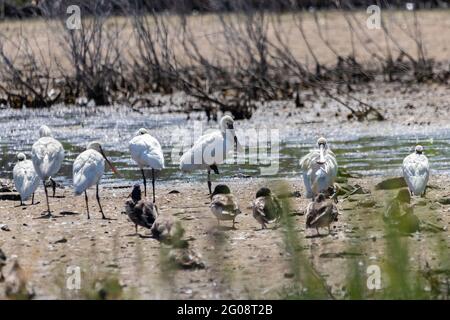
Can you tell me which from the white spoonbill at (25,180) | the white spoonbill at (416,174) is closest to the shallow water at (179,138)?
the white spoonbill at (416,174)

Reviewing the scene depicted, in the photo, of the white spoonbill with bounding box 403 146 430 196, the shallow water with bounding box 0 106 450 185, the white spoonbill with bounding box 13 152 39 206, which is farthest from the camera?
the shallow water with bounding box 0 106 450 185

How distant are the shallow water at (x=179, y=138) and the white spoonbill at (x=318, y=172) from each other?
2.36 metres

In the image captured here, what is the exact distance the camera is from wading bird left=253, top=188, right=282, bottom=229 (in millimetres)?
10211

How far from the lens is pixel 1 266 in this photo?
8695 mm

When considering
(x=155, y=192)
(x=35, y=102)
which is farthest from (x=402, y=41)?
(x=155, y=192)

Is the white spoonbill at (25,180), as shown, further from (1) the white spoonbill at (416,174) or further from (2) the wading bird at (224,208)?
(1) the white spoonbill at (416,174)

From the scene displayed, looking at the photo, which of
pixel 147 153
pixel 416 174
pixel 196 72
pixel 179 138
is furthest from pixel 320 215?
pixel 196 72

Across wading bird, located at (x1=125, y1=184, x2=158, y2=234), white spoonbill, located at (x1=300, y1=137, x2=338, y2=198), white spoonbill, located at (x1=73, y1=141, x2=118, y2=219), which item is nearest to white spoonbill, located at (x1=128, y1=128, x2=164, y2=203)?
white spoonbill, located at (x1=73, y1=141, x2=118, y2=219)

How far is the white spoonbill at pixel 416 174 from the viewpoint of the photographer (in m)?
11.6

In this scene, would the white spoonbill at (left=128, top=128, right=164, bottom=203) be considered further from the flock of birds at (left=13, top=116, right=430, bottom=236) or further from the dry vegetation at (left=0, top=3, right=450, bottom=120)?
the dry vegetation at (left=0, top=3, right=450, bottom=120)
